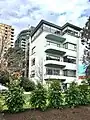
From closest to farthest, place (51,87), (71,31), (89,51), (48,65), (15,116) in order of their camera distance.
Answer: (15,116) → (51,87) → (89,51) → (48,65) → (71,31)

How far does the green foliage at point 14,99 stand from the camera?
28.1 ft

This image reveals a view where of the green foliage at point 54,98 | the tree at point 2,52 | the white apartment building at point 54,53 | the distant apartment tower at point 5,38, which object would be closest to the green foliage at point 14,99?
the green foliage at point 54,98

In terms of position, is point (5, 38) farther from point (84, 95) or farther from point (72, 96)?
point (84, 95)

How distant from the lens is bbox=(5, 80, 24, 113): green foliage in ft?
28.1

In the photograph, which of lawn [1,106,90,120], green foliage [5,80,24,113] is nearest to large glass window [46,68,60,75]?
lawn [1,106,90,120]

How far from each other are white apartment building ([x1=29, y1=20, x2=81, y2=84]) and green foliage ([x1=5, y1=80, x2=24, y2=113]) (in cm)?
3169

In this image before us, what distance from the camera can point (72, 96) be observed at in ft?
33.7

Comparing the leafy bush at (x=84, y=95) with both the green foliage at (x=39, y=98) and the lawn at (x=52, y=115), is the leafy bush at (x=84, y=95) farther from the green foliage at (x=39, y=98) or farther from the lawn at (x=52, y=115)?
the green foliage at (x=39, y=98)

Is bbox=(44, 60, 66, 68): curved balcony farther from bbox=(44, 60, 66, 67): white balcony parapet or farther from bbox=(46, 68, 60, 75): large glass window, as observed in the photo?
bbox=(46, 68, 60, 75): large glass window

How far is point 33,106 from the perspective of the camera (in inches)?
364

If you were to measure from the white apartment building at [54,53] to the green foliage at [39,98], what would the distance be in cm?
3116

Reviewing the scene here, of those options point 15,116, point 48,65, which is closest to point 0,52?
point 15,116

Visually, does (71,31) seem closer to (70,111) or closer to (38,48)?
(38,48)

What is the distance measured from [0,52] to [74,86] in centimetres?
428
